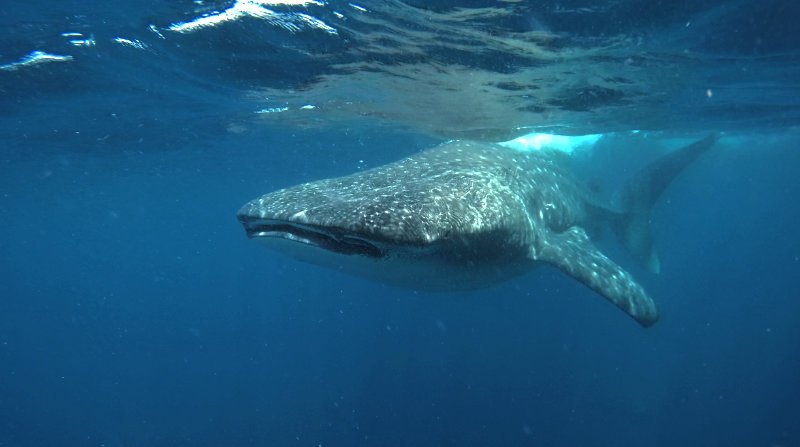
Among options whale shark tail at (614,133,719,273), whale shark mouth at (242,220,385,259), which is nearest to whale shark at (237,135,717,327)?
whale shark mouth at (242,220,385,259)

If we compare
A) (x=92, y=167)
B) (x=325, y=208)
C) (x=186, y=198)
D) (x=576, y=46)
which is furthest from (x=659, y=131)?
(x=186, y=198)

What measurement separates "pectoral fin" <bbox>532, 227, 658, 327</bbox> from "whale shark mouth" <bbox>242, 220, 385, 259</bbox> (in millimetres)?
2887

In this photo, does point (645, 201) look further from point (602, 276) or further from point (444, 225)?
point (444, 225)

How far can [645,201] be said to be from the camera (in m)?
12.3

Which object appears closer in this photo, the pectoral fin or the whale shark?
the whale shark

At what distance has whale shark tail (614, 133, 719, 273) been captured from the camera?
1202cm

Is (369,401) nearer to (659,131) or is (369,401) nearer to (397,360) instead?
(397,360)

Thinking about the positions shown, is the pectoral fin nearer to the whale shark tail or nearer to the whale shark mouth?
the whale shark mouth

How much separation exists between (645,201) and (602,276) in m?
7.17

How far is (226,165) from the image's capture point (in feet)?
91.2

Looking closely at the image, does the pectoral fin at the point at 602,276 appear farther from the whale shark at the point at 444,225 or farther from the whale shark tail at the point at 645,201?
the whale shark tail at the point at 645,201

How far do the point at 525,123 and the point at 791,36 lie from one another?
27.5ft

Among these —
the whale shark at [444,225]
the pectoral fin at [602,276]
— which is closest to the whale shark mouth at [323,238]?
the whale shark at [444,225]

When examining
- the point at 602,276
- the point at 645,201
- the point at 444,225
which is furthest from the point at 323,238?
the point at 645,201
